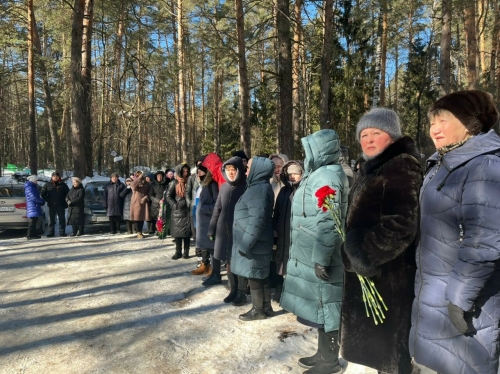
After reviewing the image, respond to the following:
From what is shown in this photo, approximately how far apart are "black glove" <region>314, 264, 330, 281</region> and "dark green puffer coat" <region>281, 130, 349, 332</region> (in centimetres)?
4

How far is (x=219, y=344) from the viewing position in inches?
138

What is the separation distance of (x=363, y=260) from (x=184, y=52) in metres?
12.1

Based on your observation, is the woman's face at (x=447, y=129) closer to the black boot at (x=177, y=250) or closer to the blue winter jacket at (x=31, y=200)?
the black boot at (x=177, y=250)

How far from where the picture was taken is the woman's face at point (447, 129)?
201cm

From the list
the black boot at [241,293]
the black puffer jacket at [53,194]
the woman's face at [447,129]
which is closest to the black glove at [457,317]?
the woman's face at [447,129]

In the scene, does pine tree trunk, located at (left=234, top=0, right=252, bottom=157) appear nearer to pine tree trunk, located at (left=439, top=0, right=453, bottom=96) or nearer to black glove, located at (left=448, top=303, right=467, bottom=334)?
pine tree trunk, located at (left=439, top=0, right=453, bottom=96)

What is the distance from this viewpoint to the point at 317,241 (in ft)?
9.40

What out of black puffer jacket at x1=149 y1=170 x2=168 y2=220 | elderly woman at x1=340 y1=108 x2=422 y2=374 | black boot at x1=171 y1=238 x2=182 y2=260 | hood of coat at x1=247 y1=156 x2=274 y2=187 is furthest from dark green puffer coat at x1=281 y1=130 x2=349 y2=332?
black puffer jacket at x1=149 y1=170 x2=168 y2=220

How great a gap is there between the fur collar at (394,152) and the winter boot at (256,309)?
226cm

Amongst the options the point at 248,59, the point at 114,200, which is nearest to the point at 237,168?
the point at 114,200

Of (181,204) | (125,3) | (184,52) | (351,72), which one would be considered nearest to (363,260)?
(181,204)

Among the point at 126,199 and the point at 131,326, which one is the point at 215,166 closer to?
the point at 131,326

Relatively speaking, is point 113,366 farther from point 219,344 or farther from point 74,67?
point 74,67

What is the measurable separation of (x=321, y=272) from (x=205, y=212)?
3.01 meters
